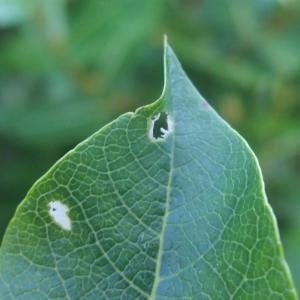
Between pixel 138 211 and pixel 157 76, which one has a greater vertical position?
pixel 157 76

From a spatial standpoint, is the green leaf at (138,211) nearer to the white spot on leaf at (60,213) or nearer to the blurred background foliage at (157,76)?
the white spot on leaf at (60,213)

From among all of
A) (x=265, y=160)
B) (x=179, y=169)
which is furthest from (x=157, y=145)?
(x=265, y=160)

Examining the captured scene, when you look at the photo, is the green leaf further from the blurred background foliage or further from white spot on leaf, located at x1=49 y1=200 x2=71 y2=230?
the blurred background foliage

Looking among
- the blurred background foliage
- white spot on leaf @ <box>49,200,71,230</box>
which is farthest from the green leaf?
the blurred background foliage

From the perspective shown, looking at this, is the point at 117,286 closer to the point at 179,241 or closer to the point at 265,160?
the point at 179,241

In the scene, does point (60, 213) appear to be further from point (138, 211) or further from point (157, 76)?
point (157, 76)

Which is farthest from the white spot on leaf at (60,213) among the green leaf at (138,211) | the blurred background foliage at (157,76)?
the blurred background foliage at (157,76)

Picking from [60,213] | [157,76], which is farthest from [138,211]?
Answer: [157,76]

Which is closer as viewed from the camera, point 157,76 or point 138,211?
point 138,211
